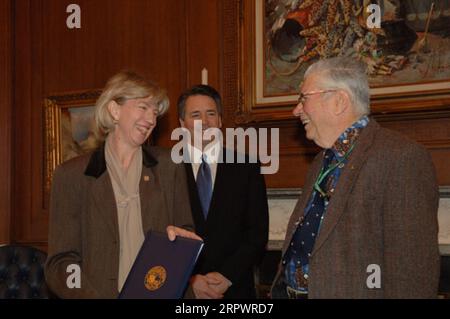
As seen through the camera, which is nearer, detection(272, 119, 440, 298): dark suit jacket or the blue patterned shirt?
detection(272, 119, 440, 298): dark suit jacket

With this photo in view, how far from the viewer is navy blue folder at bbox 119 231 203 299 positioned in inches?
100

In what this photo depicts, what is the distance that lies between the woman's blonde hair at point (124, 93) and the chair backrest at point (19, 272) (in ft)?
5.04

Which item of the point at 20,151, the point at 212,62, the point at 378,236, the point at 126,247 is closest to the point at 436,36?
the point at 212,62

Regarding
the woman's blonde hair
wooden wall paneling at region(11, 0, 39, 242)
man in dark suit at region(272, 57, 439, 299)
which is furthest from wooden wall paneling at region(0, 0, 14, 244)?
man in dark suit at region(272, 57, 439, 299)

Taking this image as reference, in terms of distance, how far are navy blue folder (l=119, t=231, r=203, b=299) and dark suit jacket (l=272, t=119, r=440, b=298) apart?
20.9 inches

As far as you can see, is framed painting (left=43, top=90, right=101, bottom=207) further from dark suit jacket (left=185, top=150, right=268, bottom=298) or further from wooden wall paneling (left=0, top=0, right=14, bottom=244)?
dark suit jacket (left=185, top=150, right=268, bottom=298)

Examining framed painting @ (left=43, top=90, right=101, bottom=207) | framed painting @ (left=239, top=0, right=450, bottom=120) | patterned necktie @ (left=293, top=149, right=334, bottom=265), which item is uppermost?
framed painting @ (left=239, top=0, right=450, bottom=120)

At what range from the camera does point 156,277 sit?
2564 millimetres

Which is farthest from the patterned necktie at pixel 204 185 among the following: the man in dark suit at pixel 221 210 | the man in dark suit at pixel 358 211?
the man in dark suit at pixel 358 211

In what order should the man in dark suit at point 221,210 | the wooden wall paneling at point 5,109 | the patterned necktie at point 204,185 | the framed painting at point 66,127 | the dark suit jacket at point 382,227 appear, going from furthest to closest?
1. the wooden wall paneling at point 5,109
2. the framed painting at point 66,127
3. the patterned necktie at point 204,185
4. the man in dark suit at point 221,210
5. the dark suit jacket at point 382,227

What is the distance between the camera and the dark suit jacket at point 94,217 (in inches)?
113

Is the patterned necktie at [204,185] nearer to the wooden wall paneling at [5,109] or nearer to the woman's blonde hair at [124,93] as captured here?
the woman's blonde hair at [124,93]

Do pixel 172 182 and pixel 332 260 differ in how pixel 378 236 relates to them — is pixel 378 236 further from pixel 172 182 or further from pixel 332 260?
pixel 172 182
